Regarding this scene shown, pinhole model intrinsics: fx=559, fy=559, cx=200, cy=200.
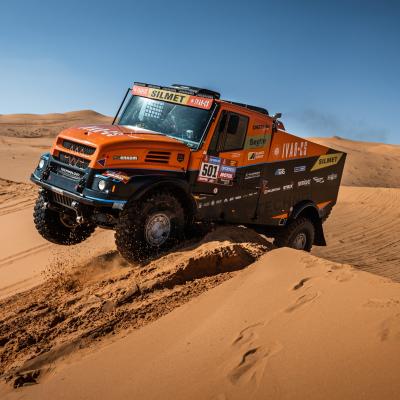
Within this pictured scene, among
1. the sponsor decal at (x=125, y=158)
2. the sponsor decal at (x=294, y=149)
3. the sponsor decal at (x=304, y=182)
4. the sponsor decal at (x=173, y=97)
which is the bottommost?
the sponsor decal at (x=304, y=182)

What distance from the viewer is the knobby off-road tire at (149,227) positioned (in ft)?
22.8

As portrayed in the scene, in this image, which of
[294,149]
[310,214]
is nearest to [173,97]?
[294,149]

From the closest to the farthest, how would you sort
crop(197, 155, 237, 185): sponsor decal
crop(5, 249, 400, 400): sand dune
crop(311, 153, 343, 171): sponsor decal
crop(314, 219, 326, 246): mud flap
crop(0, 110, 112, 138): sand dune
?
crop(5, 249, 400, 400): sand dune
crop(197, 155, 237, 185): sponsor decal
crop(311, 153, 343, 171): sponsor decal
crop(314, 219, 326, 246): mud flap
crop(0, 110, 112, 138): sand dune

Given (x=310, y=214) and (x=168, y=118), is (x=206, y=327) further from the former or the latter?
(x=310, y=214)

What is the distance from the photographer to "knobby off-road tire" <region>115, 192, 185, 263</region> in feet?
22.8

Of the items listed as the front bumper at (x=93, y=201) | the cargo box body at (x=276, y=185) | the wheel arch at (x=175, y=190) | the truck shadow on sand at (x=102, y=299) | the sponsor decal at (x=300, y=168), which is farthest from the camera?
the sponsor decal at (x=300, y=168)

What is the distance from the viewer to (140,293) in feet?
20.2

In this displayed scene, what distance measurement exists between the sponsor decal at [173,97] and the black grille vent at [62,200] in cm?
211

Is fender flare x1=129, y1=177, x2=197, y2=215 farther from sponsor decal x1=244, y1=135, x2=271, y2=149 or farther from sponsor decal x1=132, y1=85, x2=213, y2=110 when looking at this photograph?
sponsor decal x1=244, y1=135, x2=271, y2=149

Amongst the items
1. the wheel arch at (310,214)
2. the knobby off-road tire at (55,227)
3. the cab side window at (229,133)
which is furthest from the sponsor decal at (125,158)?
the wheel arch at (310,214)

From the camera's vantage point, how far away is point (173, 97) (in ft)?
26.8

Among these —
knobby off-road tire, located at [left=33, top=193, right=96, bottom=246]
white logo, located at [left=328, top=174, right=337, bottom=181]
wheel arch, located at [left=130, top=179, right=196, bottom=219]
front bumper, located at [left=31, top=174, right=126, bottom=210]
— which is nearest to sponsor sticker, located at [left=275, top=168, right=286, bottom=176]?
white logo, located at [left=328, top=174, right=337, bottom=181]

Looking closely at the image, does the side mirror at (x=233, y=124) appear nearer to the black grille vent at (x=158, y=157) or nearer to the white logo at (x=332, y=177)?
the black grille vent at (x=158, y=157)

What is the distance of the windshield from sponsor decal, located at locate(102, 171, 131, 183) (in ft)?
4.08
